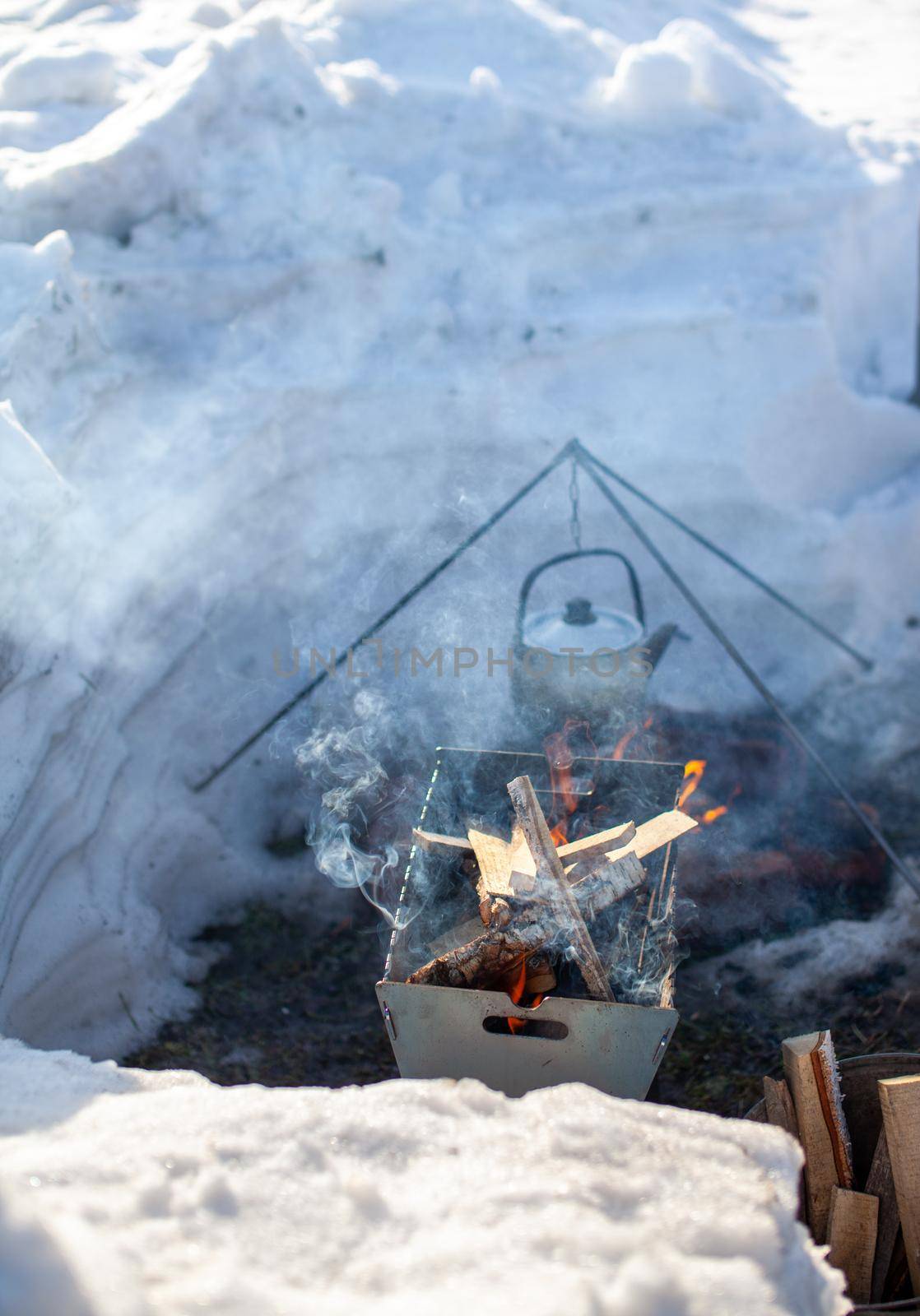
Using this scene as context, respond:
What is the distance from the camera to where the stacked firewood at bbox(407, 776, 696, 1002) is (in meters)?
2.23

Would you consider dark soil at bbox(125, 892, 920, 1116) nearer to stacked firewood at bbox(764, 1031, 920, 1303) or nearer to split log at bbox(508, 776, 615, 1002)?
stacked firewood at bbox(764, 1031, 920, 1303)

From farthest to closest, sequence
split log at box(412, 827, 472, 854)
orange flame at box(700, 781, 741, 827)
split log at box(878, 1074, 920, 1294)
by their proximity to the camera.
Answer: orange flame at box(700, 781, 741, 827)
split log at box(412, 827, 472, 854)
split log at box(878, 1074, 920, 1294)

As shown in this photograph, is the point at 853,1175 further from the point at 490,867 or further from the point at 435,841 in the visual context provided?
the point at 435,841

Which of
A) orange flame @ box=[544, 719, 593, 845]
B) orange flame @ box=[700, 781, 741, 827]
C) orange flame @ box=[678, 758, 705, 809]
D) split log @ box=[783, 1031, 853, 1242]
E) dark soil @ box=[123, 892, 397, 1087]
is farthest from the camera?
orange flame @ box=[700, 781, 741, 827]

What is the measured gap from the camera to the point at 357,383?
4.20 m

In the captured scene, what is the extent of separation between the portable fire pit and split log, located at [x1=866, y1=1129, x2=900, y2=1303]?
0.49m

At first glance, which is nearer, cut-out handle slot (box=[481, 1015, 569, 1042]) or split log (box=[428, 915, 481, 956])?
cut-out handle slot (box=[481, 1015, 569, 1042])

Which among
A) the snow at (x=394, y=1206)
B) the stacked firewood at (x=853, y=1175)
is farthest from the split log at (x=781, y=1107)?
the snow at (x=394, y=1206)

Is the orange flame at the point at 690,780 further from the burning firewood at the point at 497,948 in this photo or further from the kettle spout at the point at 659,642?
the burning firewood at the point at 497,948

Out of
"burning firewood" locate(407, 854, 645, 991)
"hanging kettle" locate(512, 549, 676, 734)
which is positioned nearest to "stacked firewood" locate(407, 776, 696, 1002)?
"burning firewood" locate(407, 854, 645, 991)

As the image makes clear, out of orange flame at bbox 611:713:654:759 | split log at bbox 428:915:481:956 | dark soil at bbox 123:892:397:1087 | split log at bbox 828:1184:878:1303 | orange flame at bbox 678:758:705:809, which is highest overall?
split log at bbox 428:915:481:956

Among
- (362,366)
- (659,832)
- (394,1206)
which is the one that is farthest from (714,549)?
(394,1206)

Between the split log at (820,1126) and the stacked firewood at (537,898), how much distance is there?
46cm

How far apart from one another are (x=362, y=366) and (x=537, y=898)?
9.23ft
